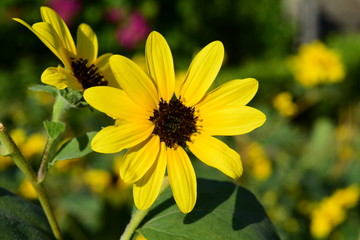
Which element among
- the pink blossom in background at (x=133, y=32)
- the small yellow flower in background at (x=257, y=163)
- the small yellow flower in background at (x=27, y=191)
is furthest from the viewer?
the pink blossom in background at (x=133, y=32)

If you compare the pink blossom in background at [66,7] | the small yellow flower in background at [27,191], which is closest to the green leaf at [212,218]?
the small yellow flower in background at [27,191]

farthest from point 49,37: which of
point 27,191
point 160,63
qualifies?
point 27,191

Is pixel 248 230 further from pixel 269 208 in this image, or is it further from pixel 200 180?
pixel 269 208

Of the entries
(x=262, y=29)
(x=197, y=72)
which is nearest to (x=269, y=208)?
(x=197, y=72)

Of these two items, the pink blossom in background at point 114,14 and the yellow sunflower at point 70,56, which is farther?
the pink blossom in background at point 114,14

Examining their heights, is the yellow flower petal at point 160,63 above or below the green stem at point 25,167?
above

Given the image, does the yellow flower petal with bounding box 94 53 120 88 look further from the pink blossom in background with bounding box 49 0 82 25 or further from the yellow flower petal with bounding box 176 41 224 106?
the pink blossom in background with bounding box 49 0 82 25

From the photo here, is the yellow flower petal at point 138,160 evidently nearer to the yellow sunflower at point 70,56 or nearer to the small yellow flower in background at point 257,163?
the yellow sunflower at point 70,56
